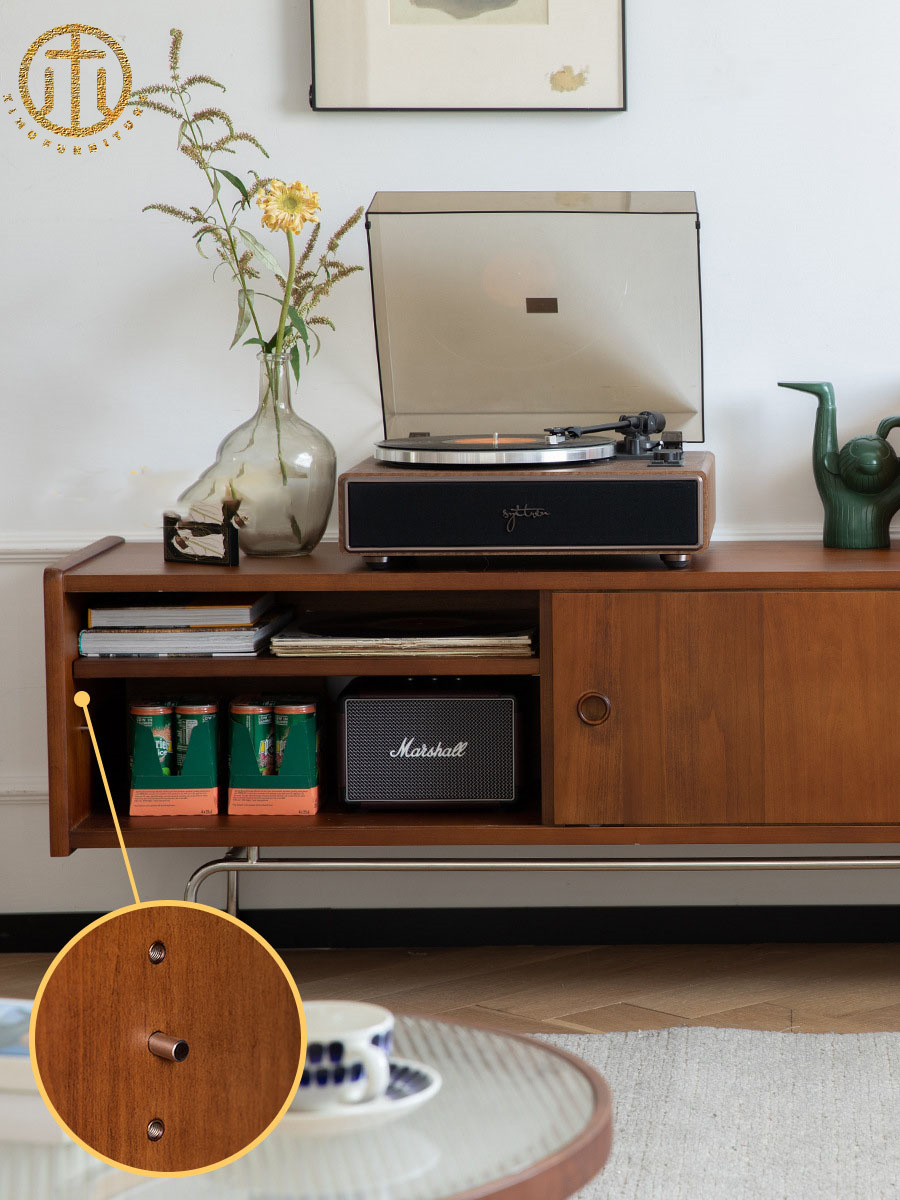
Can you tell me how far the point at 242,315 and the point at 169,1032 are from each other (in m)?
1.52

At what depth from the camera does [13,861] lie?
91.4 inches

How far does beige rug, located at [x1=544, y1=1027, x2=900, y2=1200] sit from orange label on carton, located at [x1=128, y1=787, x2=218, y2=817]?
63 centimetres

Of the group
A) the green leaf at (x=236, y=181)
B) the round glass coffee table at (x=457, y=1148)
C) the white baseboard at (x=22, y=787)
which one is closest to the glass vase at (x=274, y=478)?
the green leaf at (x=236, y=181)

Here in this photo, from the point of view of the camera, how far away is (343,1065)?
949 mm

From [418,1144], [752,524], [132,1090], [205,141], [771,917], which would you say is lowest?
[771,917]

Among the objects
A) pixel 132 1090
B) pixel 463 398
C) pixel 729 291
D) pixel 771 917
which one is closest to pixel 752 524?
pixel 729 291

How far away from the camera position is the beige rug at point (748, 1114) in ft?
4.93

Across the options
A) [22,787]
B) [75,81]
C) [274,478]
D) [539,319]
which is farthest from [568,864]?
[75,81]

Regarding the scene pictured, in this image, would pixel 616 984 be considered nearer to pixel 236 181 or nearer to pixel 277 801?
pixel 277 801

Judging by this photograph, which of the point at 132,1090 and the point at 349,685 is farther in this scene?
the point at 349,685

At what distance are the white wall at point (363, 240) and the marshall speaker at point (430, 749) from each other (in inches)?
20.4

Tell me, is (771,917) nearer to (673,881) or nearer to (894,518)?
(673,881)

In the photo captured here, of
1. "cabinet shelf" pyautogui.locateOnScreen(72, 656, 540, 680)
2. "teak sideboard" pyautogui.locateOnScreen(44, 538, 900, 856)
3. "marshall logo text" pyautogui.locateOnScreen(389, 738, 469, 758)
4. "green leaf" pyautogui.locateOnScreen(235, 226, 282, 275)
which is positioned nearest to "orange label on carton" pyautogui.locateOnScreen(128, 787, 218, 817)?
"teak sideboard" pyautogui.locateOnScreen(44, 538, 900, 856)

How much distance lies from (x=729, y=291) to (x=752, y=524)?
401mm
